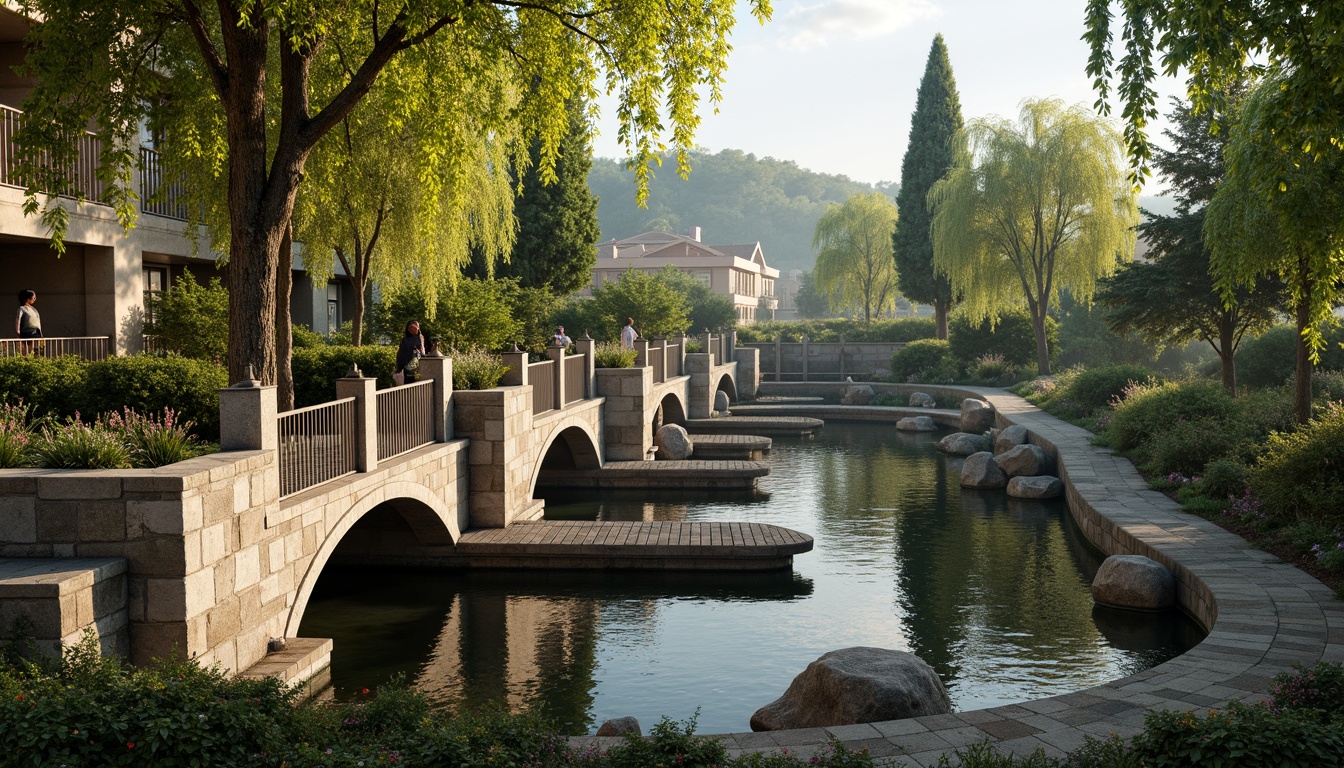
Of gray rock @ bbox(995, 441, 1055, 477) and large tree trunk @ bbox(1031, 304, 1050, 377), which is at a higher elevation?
large tree trunk @ bbox(1031, 304, 1050, 377)

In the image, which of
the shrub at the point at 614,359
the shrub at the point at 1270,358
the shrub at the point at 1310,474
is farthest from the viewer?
the shrub at the point at 1270,358

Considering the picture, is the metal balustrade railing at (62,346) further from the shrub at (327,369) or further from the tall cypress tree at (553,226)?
the tall cypress tree at (553,226)

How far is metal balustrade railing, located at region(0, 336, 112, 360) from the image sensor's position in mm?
14594

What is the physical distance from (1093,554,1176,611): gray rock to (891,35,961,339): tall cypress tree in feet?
106

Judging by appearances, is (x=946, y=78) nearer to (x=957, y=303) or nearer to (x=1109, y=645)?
(x=957, y=303)

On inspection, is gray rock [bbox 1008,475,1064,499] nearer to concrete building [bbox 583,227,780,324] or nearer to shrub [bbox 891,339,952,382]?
shrub [bbox 891,339,952,382]

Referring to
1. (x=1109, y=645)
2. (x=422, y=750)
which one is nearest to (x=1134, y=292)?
(x=1109, y=645)

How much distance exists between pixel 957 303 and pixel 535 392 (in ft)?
99.5

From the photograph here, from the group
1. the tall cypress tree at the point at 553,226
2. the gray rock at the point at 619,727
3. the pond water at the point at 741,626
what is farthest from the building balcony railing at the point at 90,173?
the tall cypress tree at the point at 553,226

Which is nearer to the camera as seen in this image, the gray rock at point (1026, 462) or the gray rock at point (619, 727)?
the gray rock at point (619, 727)

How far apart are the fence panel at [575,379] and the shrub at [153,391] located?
7.98 m

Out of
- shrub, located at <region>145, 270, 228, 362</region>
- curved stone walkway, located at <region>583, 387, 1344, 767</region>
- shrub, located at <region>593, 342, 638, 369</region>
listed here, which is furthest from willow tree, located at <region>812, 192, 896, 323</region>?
curved stone walkway, located at <region>583, 387, 1344, 767</region>

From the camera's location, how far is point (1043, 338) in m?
34.7

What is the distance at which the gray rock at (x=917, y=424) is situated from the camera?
3108cm
